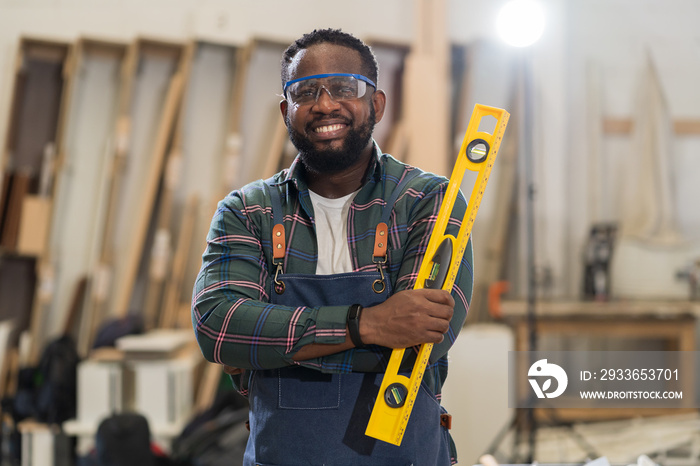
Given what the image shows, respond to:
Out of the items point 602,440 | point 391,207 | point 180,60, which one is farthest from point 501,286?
point 391,207

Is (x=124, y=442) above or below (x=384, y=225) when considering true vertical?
below

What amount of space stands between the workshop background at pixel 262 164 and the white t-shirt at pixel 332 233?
2.13 meters

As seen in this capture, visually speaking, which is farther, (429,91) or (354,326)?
(429,91)

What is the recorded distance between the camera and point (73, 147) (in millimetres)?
4047

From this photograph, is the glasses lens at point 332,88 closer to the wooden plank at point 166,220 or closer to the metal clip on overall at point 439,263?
the metal clip on overall at point 439,263

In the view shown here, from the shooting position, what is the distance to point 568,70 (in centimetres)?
438

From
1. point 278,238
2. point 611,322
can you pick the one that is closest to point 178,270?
point 611,322

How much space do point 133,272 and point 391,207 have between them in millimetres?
2826

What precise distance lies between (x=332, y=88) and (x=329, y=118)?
6 cm

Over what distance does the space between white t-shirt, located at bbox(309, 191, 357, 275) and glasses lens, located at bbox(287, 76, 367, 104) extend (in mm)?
209

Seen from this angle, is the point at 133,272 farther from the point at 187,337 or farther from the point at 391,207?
the point at 391,207

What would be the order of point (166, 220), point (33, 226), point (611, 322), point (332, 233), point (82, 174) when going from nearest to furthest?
point (332, 233), point (611, 322), point (33, 226), point (166, 220), point (82, 174)

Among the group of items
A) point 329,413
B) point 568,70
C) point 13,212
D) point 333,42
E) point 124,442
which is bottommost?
point 124,442

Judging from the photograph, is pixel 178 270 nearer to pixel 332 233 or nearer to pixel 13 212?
pixel 13 212
